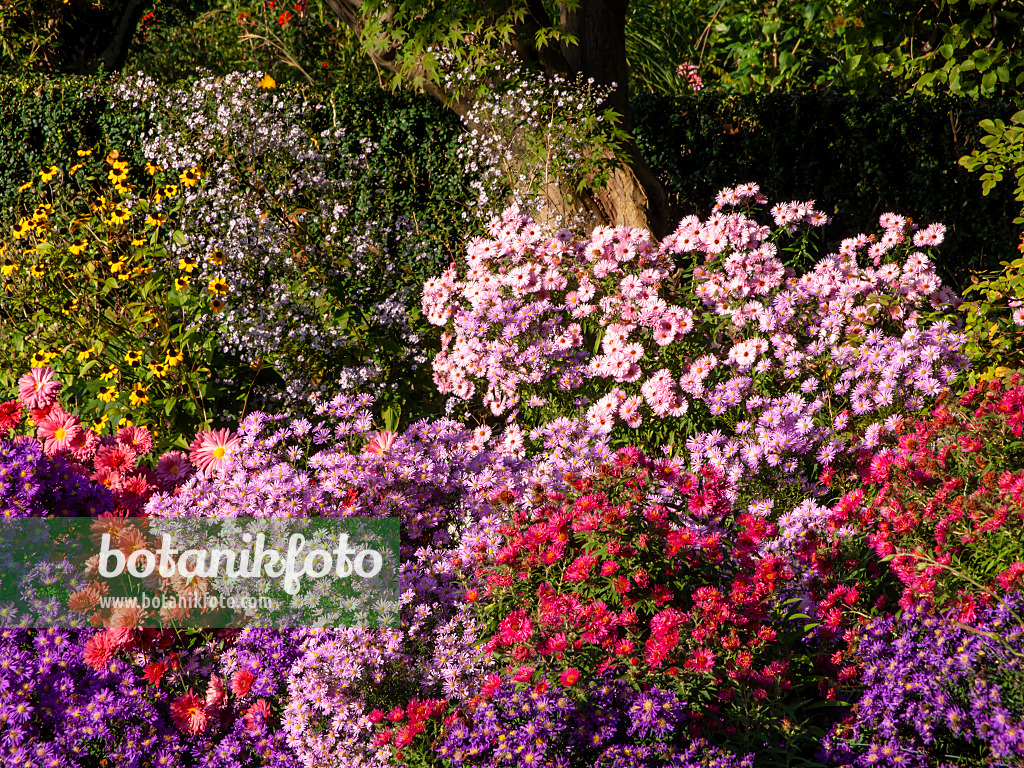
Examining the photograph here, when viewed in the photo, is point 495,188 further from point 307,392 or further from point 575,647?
point 575,647

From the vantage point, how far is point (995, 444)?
2801 millimetres

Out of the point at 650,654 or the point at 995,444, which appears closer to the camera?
the point at 650,654

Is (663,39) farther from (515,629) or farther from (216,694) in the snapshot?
(216,694)

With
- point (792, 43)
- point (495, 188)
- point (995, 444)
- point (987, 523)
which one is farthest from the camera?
point (792, 43)

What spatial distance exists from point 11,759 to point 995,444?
3065 mm

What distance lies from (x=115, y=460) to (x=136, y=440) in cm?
21

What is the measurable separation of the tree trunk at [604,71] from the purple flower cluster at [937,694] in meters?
3.84

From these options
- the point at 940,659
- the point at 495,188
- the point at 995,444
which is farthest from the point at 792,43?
the point at 940,659

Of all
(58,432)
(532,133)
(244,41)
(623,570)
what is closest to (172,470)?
(58,432)

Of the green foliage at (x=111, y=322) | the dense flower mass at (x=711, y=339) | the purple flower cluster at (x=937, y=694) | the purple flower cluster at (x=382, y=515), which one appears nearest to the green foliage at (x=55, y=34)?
the green foliage at (x=111, y=322)

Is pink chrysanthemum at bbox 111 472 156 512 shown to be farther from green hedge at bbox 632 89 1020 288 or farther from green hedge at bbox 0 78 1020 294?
green hedge at bbox 632 89 1020 288

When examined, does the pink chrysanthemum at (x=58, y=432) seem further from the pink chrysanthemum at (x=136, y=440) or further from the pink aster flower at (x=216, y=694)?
the pink aster flower at (x=216, y=694)

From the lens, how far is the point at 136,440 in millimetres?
3561

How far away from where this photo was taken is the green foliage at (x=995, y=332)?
3648mm
